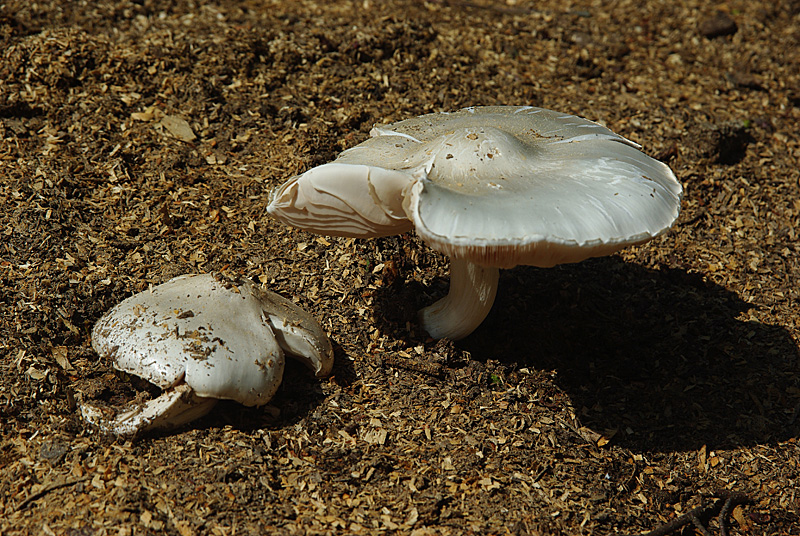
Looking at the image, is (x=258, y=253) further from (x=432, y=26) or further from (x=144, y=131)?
(x=432, y=26)

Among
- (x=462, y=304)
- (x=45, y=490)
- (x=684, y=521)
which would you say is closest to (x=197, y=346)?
(x=45, y=490)

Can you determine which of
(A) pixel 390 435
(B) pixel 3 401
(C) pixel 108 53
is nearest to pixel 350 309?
(A) pixel 390 435

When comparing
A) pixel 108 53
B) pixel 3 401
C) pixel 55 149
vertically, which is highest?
pixel 108 53

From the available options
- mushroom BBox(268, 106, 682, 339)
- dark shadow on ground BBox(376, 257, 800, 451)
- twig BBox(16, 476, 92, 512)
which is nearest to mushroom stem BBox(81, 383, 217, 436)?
twig BBox(16, 476, 92, 512)

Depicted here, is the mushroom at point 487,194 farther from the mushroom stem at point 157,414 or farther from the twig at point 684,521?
the twig at point 684,521

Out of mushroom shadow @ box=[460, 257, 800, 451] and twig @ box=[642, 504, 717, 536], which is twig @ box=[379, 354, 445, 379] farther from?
twig @ box=[642, 504, 717, 536]
